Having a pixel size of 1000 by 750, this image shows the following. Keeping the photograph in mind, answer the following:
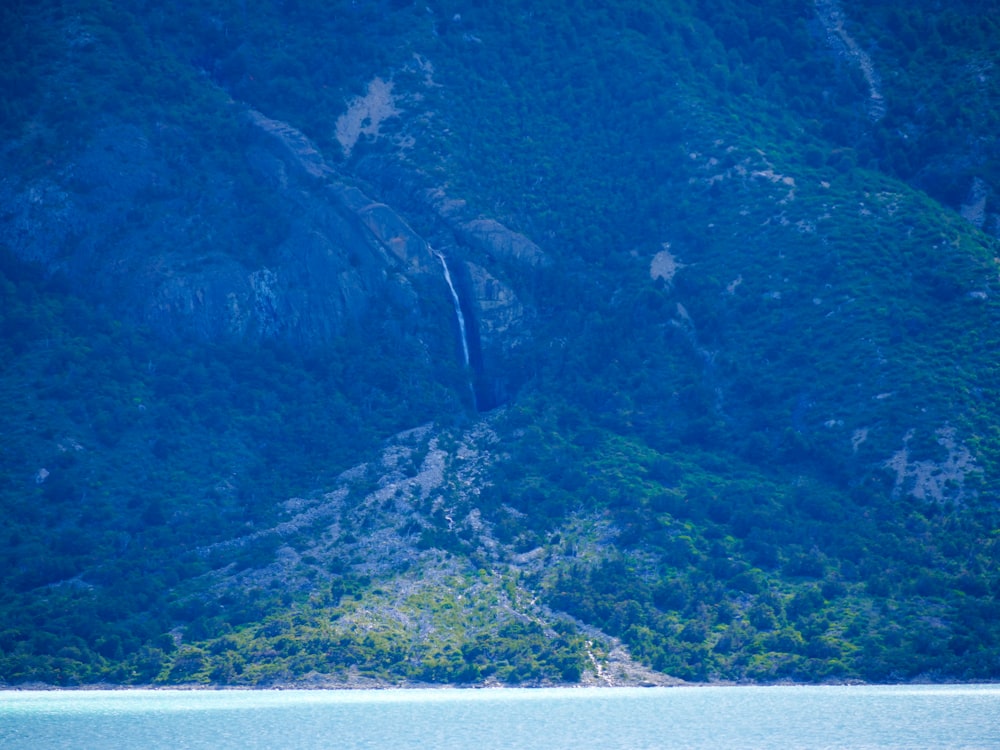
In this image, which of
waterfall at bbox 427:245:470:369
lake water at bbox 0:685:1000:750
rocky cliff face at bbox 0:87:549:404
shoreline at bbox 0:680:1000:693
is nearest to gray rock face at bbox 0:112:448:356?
rocky cliff face at bbox 0:87:549:404

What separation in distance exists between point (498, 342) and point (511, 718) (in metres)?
47.9

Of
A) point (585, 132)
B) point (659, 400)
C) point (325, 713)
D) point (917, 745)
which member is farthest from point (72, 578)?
point (585, 132)

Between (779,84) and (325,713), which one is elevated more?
(779,84)

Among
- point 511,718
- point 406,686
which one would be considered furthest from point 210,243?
point 511,718

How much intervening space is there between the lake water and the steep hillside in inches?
161

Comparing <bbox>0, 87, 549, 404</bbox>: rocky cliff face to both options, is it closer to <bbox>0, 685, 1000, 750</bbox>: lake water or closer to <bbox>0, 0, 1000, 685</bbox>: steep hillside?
<bbox>0, 0, 1000, 685</bbox>: steep hillside

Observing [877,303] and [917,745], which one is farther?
[877,303]

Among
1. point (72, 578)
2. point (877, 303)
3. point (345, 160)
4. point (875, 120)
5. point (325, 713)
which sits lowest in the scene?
point (325, 713)

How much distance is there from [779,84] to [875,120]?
28.7 feet

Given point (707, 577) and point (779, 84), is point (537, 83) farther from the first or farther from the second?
point (707, 577)

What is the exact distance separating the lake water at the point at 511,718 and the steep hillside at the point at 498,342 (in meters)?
4.08

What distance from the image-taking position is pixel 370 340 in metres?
112

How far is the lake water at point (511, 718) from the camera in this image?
6112 centimetres

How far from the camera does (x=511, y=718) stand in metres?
69.6
